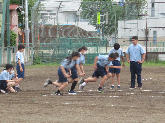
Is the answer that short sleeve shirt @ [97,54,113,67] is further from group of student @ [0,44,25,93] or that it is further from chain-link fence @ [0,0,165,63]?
chain-link fence @ [0,0,165,63]

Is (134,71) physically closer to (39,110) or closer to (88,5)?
(39,110)

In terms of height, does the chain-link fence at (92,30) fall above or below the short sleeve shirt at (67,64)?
above

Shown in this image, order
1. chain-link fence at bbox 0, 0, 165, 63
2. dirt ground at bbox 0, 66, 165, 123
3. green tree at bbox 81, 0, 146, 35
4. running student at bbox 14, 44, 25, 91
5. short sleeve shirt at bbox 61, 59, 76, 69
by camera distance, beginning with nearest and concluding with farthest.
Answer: dirt ground at bbox 0, 66, 165, 123 → short sleeve shirt at bbox 61, 59, 76, 69 → running student at bbox 14, 44, 25, 91 → chain-link fence at bbox 0, 0, 165, 63 → green tree at bbox 81, 0, 146, 35

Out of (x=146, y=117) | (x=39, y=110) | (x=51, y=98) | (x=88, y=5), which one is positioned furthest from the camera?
(x=88, y=5)

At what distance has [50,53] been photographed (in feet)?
86.8

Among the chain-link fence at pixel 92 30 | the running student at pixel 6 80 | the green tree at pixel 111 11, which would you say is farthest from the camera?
the green tree at pixel 111 11

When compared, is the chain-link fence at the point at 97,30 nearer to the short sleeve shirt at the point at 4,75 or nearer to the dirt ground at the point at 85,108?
the short sleeve shirt at the point at 4,75

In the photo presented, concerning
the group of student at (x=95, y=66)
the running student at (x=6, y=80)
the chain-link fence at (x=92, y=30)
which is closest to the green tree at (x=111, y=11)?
the chain-link fence at (x=92, y=30)

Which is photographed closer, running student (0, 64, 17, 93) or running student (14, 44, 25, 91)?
running student (0, 64, 17, 93)

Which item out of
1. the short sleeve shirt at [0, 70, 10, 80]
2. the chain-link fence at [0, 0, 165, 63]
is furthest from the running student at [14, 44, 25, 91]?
the chain-link fence at [0, 0, 165, 63]

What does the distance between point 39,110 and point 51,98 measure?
5.60 feet

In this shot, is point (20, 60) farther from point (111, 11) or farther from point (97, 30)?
point (97, 30)

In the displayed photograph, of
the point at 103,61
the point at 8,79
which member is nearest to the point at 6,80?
the point at 8,79

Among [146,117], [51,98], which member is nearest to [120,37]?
[51,98]
